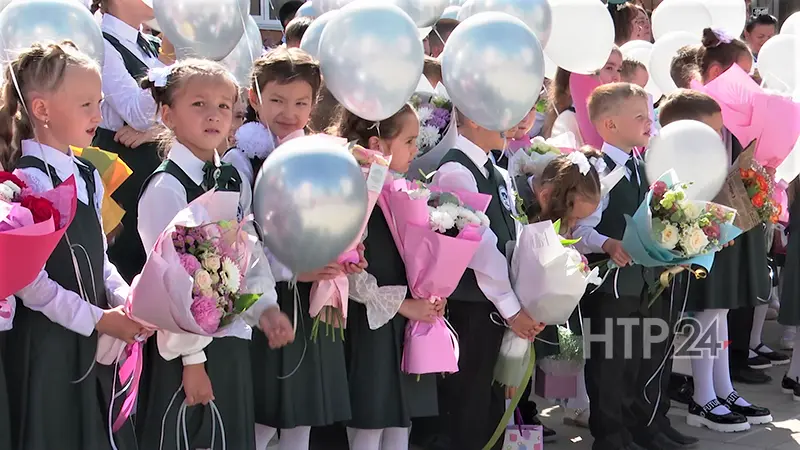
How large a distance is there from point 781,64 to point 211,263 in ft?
12.5

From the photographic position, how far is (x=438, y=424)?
14.2 feet

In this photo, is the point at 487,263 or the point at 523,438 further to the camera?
the point at 523,438

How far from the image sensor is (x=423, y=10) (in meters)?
4.58

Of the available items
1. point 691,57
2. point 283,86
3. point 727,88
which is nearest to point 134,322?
point 283,86

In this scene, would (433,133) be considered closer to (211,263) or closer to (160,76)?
(160,76)

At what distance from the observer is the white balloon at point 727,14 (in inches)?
239

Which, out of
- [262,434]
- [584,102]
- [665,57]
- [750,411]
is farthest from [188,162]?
[665,57]

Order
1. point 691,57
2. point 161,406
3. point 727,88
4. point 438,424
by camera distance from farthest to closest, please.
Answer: point 691,57
point 727,88
point 438,424
point 161,406

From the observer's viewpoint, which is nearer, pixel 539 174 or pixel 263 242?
pixel 263 242

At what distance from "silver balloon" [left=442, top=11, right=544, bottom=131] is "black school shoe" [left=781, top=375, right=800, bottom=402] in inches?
107

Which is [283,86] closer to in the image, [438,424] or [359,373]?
[359,373]

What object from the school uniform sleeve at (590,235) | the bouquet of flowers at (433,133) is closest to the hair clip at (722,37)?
the school uniform sleeve at (590,235)

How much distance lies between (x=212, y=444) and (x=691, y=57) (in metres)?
3.50

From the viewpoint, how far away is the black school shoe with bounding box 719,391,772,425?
16.4ft
